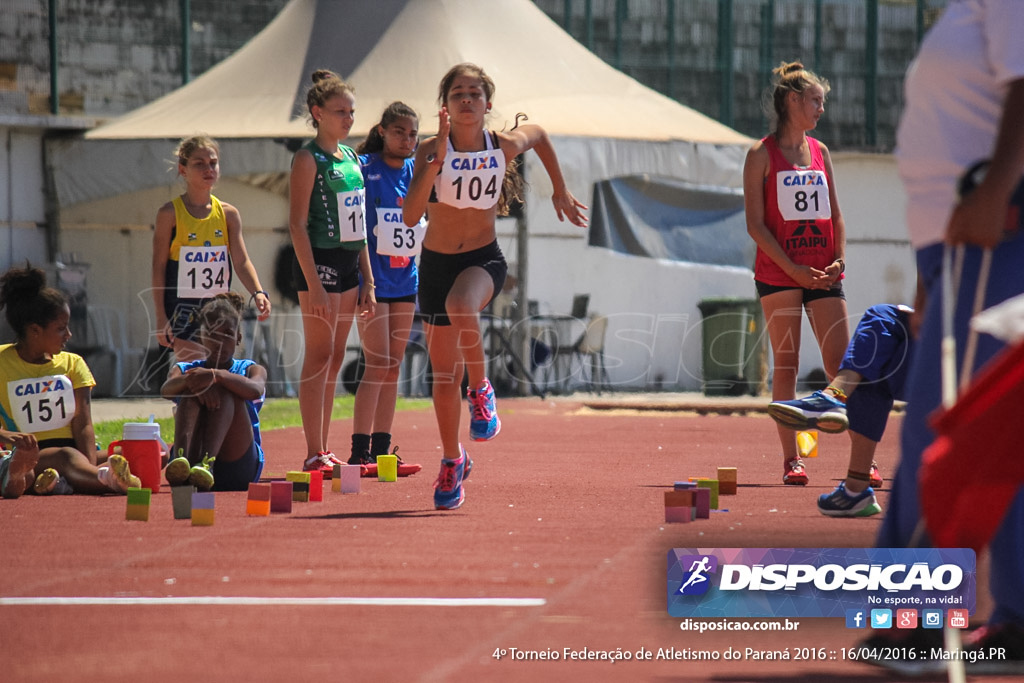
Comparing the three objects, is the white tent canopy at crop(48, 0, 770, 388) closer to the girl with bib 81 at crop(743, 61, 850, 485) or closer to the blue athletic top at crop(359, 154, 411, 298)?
the blue athletic top at crop(359, 154, 411, 298)

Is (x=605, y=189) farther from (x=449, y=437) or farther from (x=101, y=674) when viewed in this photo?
(x=101, y=674)

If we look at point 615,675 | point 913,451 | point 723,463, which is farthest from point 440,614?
point 723,463

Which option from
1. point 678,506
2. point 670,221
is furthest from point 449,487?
point 670,221

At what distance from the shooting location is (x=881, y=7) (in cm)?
2291

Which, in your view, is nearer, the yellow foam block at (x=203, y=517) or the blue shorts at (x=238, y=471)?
the yellow foam block at (x=203, y=517)

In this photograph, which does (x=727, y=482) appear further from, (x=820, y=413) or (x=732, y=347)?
(x=732, y=347)

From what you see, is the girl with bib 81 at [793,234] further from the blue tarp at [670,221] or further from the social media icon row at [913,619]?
the blue tarp at [670,221]

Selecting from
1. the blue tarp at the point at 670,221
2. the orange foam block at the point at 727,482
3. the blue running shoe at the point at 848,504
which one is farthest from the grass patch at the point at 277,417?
the blue running shoe at the point at 848,504

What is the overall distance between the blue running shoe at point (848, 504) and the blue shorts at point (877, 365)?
28 cm

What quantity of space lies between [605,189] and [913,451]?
15.0 m

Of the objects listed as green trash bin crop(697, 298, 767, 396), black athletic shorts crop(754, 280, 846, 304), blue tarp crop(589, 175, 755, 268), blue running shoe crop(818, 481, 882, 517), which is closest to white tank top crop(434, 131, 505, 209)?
black athletic shorts crop(754, 280, 846, 304)

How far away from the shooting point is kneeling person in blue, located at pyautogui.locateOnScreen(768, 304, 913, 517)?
5.88 metres

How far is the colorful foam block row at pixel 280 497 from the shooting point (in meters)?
6.47

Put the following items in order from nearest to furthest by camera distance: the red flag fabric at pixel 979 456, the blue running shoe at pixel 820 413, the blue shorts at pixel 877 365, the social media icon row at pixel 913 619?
the red flag fabric at pixel 979 456 < the social media icon row at pixel 913 619 < the blue shorts at pixel 877 365 < the blue running shoe at pixel 820 413
